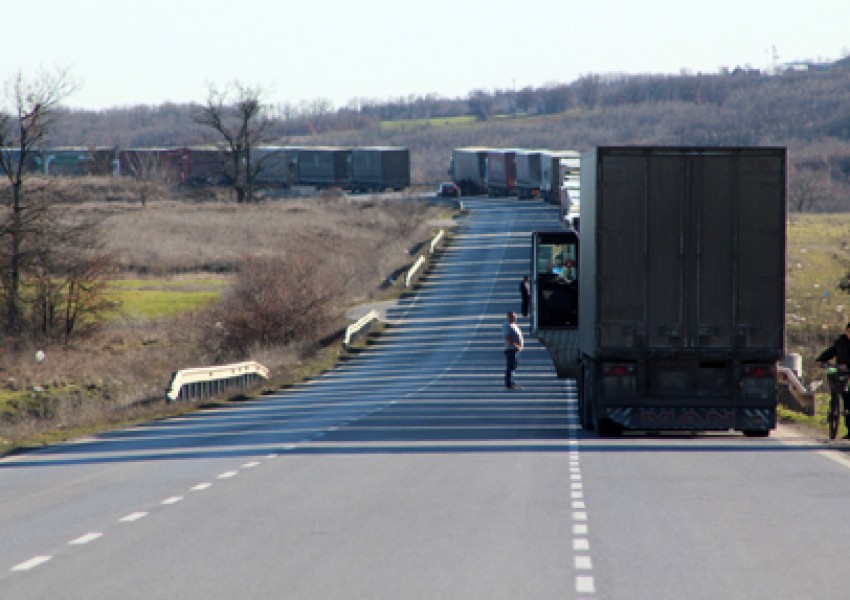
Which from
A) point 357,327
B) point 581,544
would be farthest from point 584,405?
point 357,327

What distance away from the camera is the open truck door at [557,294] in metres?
25.8

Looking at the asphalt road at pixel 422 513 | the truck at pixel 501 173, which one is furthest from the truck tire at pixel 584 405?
the truck at pixel 501 173

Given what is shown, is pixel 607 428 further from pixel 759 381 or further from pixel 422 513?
pixel 422 513

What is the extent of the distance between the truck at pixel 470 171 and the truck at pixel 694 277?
319 feet

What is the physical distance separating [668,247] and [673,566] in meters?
9.94

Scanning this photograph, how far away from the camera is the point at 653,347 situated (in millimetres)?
18953

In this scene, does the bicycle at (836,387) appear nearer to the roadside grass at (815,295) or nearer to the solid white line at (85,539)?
the roadside grass at (815,295)

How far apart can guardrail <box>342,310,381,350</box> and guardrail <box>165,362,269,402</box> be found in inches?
380

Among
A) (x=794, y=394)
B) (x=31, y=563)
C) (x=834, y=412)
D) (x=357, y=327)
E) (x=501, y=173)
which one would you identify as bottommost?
(x=357, y=327)

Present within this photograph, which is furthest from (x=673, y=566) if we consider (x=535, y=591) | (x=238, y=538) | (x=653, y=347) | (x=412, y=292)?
(x=412, y=292)

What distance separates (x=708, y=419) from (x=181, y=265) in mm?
62171

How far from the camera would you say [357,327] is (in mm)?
50906

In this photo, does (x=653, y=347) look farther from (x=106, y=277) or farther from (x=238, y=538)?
(x=106, y=277)

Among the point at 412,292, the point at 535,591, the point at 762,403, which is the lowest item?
the point at 412,292
